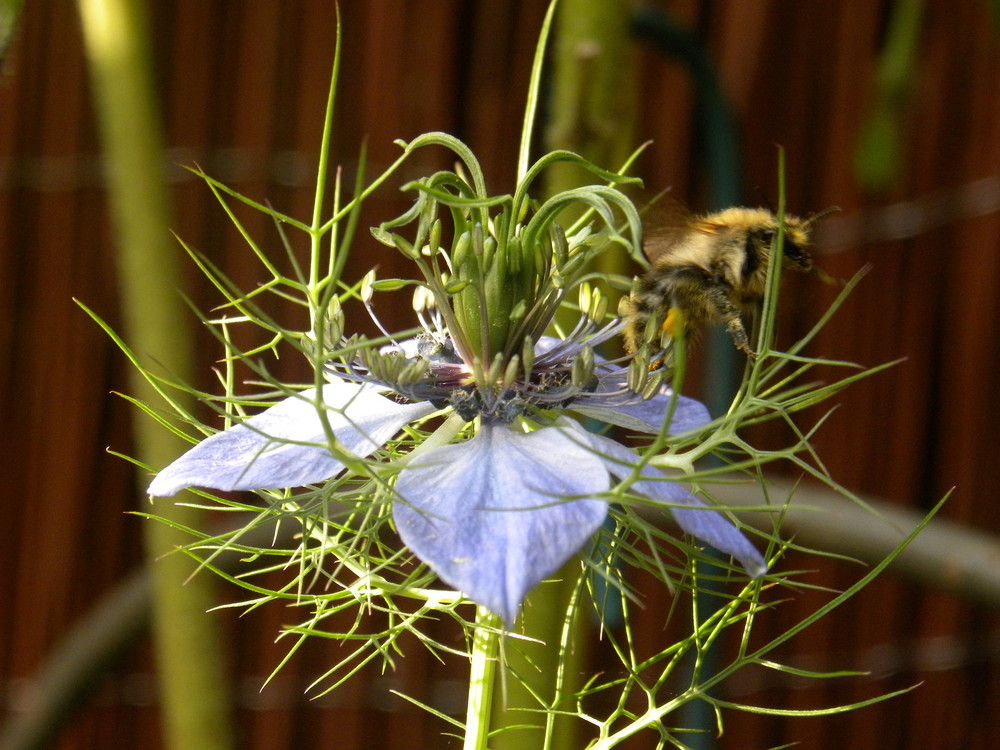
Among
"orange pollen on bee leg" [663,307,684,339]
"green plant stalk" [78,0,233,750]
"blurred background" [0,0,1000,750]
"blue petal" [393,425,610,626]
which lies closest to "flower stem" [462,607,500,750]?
"blue petal" [393,425,610,626]

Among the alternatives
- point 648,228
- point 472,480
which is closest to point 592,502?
point 472,480

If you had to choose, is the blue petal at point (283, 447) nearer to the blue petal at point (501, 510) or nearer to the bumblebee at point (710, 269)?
the blue petal at point (501, 510)

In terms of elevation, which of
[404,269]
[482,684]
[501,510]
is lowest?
[482,684]

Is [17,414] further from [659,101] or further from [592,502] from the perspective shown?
[592,502]

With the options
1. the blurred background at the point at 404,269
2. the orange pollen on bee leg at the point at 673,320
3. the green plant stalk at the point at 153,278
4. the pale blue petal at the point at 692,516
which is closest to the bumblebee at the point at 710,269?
the orange pollen on bee leg at the point at 673,320

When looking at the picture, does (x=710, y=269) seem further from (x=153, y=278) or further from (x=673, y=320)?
(x=153, y=278)

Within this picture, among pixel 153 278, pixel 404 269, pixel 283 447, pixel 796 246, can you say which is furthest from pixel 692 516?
pixel 404 269
